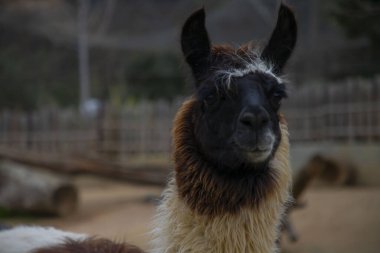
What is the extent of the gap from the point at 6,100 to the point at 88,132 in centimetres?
947

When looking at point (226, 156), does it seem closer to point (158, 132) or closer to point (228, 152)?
point (228, 152)

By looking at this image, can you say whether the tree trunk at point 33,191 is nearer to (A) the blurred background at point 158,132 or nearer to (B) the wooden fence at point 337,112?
(A) the blurred background at point 158,132

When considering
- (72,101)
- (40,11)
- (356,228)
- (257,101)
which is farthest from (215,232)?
(72,101)

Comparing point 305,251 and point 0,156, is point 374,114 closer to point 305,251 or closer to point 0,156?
point 305,251

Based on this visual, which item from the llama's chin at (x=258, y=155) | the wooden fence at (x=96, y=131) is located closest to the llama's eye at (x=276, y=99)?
the llama's chin at (x=258, y=155)

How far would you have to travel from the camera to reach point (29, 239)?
440 centimetres

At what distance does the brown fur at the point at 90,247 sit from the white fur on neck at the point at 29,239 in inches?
4.7

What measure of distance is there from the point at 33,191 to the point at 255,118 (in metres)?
9.25

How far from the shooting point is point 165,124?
18.4 m

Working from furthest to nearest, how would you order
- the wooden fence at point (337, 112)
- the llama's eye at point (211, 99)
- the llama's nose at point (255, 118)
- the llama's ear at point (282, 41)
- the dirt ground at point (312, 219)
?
the wooden fence at point (337, 112), the dirt ground at point (312, 219), the llama's ear at point (282, 41), the llama's eye at point (211, 99), the llama's nose at point (255, 118)

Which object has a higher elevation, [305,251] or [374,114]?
[374,114]

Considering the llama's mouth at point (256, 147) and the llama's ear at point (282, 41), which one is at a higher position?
the llama's ear at point (282, 41)

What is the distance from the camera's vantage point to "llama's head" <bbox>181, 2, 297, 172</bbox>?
342 centimetres

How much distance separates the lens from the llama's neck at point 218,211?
3.48m
